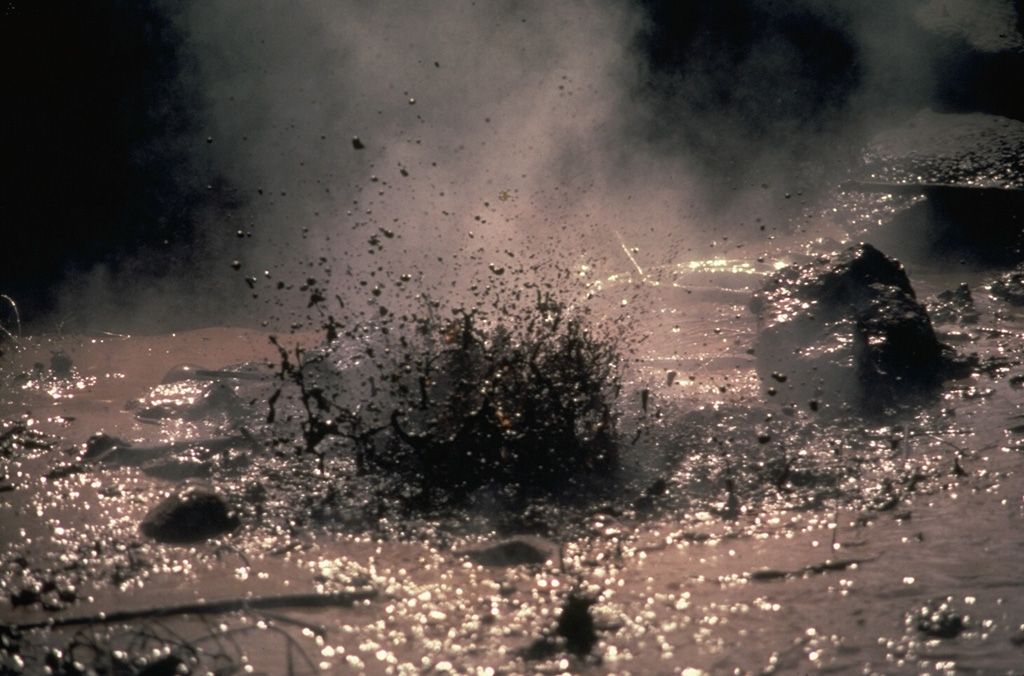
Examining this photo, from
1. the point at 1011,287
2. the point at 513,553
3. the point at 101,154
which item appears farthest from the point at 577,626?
the point at 101,154

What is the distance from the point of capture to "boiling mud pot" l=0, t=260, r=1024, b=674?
2441 millimetres

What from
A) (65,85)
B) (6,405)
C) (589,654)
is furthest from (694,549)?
(65,85)

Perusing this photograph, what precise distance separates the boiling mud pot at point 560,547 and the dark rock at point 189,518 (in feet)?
0.16

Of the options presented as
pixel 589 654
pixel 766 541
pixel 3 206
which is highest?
pixel 3 206

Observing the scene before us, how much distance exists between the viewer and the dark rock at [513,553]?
2.89 meters

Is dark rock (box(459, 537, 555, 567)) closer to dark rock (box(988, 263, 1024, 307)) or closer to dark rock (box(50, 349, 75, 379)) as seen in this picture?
dark rock (box(50, 349, 75, 379))

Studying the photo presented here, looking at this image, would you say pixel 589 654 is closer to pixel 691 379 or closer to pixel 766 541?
pixel 766 541

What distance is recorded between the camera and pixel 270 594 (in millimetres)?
2672

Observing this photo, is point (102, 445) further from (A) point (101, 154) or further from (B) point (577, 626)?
(A) point (101, 154)

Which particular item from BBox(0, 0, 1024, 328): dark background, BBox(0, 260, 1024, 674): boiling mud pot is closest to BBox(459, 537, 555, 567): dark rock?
BBox(0, 260, 1024, 674): boiling mud pot

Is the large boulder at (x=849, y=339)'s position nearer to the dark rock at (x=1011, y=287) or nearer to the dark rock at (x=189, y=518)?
the dark rock at (x=1011, y=287)

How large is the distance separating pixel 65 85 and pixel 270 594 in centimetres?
432

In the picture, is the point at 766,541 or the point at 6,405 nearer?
the point at 766,541

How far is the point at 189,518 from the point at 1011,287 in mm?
4648
